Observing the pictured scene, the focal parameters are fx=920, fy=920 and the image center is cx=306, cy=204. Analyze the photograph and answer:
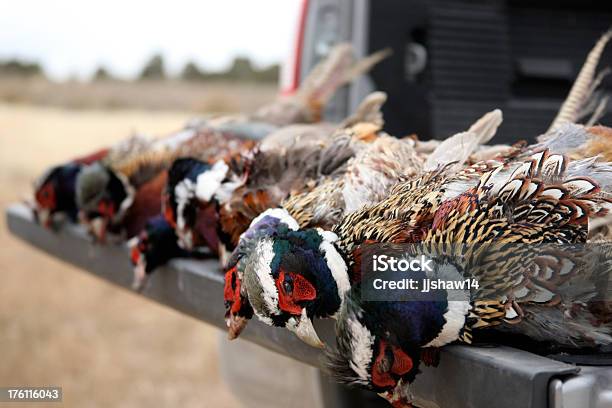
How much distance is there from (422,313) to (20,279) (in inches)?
258

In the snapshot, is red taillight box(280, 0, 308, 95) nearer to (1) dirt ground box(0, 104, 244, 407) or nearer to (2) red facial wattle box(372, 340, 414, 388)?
(1) dirt ground box(0, 104, 244, 407)

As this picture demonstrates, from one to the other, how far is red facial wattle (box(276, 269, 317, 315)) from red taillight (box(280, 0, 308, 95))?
95.7 inches

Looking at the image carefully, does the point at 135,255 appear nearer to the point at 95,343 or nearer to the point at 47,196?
the point at 47,196

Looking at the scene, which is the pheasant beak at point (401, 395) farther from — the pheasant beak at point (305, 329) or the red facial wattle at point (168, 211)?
the red facial wattle at point (168, 211)

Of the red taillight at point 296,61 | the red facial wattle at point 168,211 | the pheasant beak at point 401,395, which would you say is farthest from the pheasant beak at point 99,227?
the pheasant beak at point 401,395

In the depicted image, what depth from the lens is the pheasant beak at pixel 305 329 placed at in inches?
74.2

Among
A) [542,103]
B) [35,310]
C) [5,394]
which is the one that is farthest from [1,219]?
[542,103]

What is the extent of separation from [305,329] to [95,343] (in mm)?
4645

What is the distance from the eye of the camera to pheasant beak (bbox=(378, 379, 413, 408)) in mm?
1781

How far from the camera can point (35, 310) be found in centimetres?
688

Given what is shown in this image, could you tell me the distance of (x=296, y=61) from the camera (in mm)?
4188

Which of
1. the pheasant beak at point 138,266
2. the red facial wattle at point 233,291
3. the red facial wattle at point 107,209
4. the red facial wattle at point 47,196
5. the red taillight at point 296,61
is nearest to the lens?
the red facial wattle at point 233,291

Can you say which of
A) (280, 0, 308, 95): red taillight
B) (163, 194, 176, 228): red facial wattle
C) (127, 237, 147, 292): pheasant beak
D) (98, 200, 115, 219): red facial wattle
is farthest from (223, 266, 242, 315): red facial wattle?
(280, 0, 308, 95): red taillight

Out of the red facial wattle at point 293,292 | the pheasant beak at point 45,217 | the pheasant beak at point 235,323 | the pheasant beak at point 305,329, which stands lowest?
the pheasant beak at point 45,217
